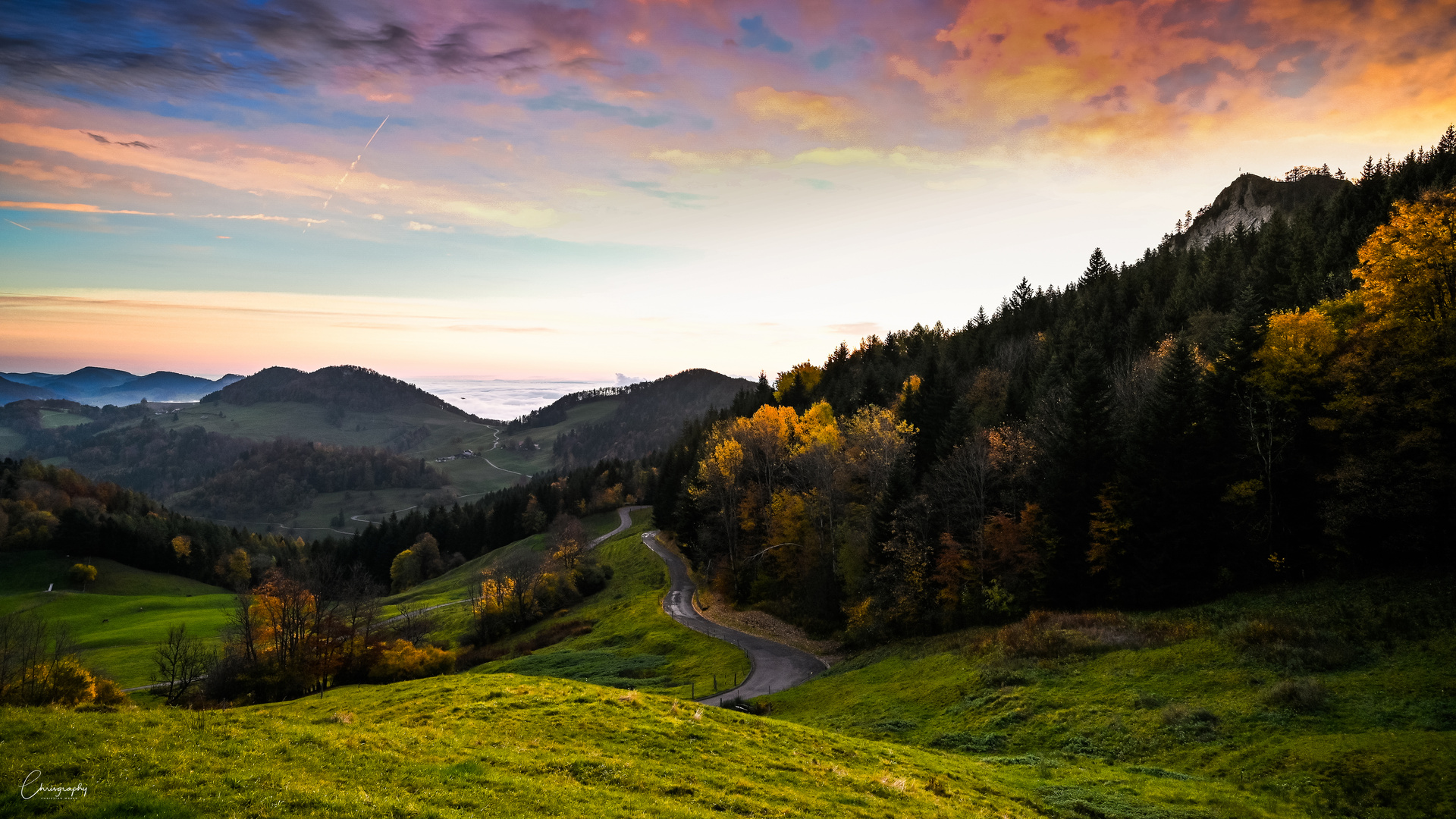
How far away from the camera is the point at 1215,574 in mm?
39094

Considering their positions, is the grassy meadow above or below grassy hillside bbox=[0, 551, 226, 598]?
above

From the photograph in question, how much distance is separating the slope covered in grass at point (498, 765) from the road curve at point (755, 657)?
16.6 metres

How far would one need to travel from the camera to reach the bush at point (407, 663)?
173ft

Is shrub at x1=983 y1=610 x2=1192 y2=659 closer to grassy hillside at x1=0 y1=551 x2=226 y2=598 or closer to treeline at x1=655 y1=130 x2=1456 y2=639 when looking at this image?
treeline at x1=655 y1=130 x2=1456 y2=639

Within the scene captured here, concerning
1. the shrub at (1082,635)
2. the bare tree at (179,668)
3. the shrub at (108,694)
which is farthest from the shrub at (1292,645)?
the bare tree at (179,668)

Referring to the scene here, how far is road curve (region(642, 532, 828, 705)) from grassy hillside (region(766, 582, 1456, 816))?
5.74 meters

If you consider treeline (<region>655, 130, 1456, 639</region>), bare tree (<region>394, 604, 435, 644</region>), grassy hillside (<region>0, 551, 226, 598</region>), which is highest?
treeline (<region>655, 130, 1456, 639</region>)

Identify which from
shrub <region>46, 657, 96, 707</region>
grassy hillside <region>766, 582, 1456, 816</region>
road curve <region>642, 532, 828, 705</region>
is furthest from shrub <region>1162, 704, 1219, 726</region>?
shrub <region>46, 657, 96, 707</region>

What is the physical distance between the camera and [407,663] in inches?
2100

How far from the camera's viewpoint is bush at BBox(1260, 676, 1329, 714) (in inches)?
867

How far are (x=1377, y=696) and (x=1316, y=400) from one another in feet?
75.2

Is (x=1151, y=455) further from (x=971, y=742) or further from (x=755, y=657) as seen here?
(x=755, y=657)

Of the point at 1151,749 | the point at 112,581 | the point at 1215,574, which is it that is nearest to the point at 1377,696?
the point at 1151,749

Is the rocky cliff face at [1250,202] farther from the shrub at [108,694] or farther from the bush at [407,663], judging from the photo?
the shrub at [108,694]
